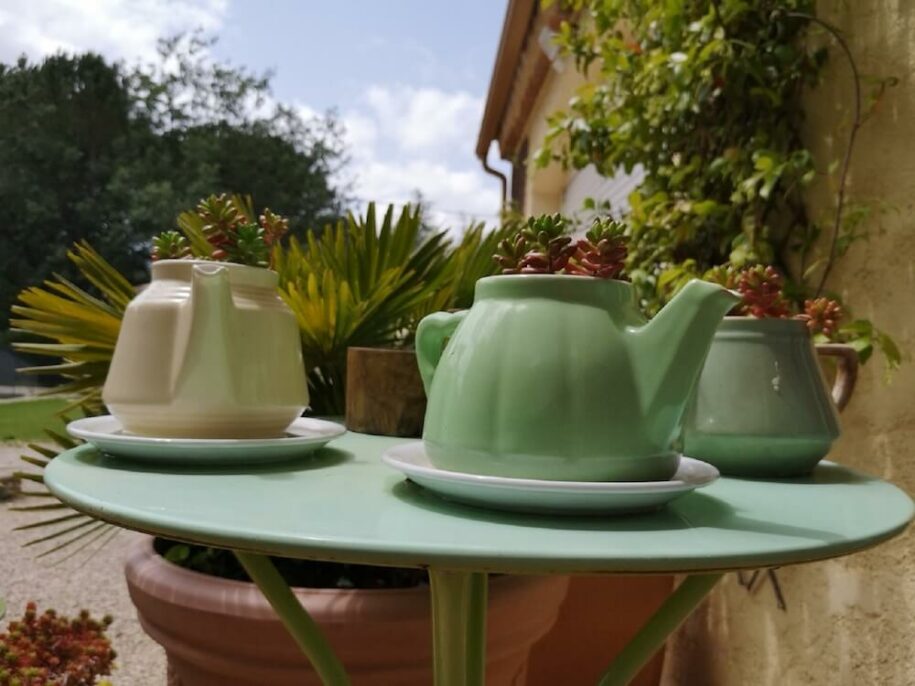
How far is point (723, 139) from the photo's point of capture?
1.57 metres

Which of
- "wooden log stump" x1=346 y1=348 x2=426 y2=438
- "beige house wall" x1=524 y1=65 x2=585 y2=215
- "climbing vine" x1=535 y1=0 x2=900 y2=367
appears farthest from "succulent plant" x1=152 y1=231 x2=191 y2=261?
"beige house wall" x1=524 y1=65 x2=585 y2=215

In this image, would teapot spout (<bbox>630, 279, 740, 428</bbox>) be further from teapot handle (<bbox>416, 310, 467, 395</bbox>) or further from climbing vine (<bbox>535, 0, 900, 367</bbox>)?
climbing vine (<bbox>535, 0, 900, 367</bbox>)

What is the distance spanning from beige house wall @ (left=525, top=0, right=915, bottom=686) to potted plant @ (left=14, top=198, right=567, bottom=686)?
2.08 feet

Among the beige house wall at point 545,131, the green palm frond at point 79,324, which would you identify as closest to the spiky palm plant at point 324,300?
the green palm frond at point 79,324

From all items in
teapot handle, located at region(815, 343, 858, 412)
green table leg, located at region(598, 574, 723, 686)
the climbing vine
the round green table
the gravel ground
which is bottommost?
the gravel ground

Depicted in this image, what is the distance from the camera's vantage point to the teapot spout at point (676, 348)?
0.46 m

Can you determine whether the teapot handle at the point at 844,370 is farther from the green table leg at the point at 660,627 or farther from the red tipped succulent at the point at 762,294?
the green table leg at the point at 660,627

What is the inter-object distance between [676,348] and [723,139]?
1273 millimetres

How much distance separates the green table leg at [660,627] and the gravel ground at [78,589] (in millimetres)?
2004

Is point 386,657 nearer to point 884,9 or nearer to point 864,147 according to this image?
point 864,147

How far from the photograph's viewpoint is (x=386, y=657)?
0.77 meters

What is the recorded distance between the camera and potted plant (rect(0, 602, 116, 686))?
117cm

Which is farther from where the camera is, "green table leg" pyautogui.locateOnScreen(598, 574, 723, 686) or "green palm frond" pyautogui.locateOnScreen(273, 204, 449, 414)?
"green palm frond" pyautogui.locateOnScreen(273, 204, 449, 414)

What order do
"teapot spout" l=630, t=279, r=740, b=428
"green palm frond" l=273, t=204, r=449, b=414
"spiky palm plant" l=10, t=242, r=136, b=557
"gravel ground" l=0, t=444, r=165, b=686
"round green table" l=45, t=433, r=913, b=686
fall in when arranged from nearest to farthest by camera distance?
"round green table" l=45, t=433, r=913, b=686
"teapot spout" l=630, t=279, r=740, b=428
"spiky palm plant" l=10, t=242, r=136, b=557
"green palm frond" l=273, t=204, r=449, b=414
"gravel ground" l=0, t=444, r=165, b=686
